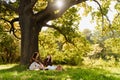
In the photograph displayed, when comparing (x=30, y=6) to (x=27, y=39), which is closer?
(x=30, y=6)

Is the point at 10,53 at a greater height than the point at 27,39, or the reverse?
the point at 27,39

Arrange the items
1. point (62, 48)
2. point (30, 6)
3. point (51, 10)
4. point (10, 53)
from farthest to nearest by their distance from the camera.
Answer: point (10, 53), point (62, 48), point (51, 10), point (30, 6)

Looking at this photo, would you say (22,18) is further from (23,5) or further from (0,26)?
(0,26)

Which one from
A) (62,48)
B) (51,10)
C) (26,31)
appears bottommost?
(62,48)

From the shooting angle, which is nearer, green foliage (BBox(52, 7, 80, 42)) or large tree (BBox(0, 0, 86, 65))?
large tree (BBox(0, 0, 86, 65))

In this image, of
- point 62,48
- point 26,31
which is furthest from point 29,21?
point 62,48

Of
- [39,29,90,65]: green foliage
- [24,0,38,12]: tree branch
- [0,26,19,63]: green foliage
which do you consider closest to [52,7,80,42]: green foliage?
[39,29,90,65]: green foliage

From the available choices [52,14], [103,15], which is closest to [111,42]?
[103,15]

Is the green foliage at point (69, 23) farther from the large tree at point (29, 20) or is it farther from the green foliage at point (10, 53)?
the green foliage at point (10, 53)

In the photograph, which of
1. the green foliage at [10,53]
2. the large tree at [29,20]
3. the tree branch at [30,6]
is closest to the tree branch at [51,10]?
the large tree at [29,20]

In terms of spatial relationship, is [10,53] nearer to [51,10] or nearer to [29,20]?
[29,20]

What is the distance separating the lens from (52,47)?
37500 mm

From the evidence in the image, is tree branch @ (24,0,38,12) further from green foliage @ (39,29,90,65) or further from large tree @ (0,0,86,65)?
green foliage @ (39,29,90,65)

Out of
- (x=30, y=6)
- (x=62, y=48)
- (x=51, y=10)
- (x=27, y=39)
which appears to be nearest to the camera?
(x=30, y=6)
